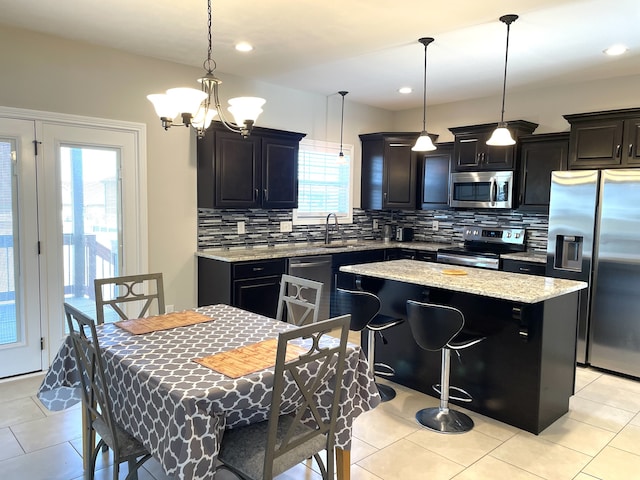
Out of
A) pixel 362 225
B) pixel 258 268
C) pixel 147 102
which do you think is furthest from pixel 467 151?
pixel 147 102

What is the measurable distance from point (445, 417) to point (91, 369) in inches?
84.4

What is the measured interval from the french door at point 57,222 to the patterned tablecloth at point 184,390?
156 cm

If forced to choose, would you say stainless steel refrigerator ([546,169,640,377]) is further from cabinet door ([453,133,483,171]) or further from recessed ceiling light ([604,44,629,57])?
cabinet door ([453,133,483,171])

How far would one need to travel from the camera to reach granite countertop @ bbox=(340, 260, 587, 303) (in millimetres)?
2771

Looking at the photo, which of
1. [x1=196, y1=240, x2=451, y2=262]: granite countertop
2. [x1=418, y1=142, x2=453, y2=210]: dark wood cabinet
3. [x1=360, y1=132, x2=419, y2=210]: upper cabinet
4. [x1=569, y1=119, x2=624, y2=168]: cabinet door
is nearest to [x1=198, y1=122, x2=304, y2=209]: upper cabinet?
[x1=196, y1=240, x2=451, y2=262]: granite countertop

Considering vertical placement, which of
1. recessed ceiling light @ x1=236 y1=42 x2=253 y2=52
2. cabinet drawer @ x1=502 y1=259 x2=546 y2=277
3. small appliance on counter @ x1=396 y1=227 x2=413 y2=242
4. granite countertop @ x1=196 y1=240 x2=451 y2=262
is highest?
recessed ceiling light @ x1=236 y1=42 x2=253 y2=52

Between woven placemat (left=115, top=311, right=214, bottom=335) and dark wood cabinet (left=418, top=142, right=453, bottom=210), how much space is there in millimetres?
3752

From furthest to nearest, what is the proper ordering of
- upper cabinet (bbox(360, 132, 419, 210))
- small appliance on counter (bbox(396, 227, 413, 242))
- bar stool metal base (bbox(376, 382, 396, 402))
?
small appliance on counter (bbox(396, 227, 413, 242)), upper cabinet (bbox(360, 132, 419, 210)), bar stool metal base (bbox(376, 382, 396, 402))

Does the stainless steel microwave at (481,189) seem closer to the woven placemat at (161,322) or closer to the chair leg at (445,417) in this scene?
the chair leg at (445,417)

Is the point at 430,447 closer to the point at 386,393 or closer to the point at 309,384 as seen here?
the point at 386,393

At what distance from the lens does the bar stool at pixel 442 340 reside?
2719 millimetres

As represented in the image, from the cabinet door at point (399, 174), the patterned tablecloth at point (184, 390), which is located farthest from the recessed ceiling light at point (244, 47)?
the cabinet door at point (399, 174)

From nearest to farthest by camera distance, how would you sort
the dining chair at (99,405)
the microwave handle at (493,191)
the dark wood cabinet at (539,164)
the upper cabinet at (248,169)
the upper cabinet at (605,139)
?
the dining chair at (99,405), the upper cabinet at (605,139), the upper cabinet at (248,169), the dark wood cabinet at (539,164), the microwave handle at (493,191)

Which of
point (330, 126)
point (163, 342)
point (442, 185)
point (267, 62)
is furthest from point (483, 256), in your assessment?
point (163, 342)
